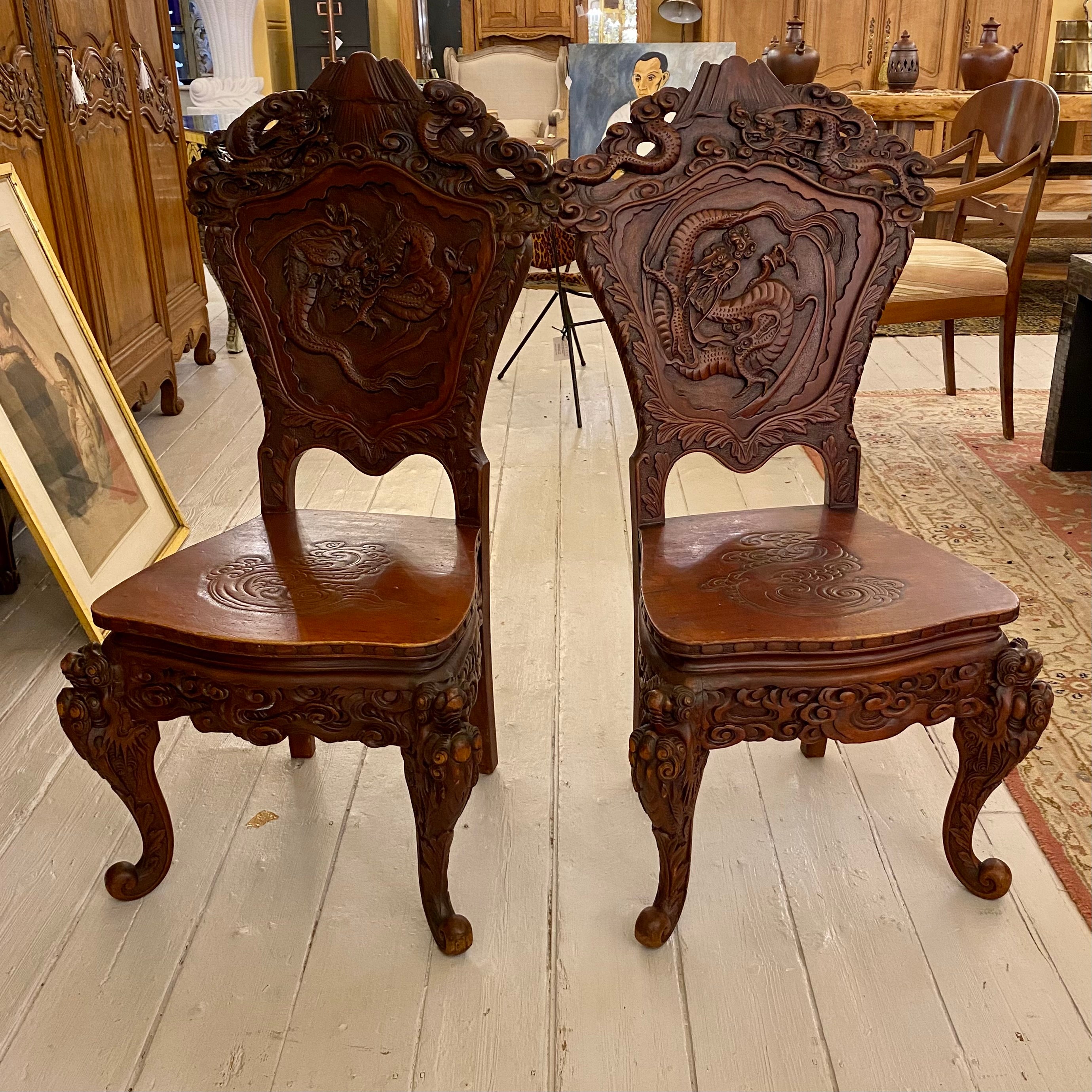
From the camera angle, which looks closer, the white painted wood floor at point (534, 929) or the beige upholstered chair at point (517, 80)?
the white painted wood floor at point (534, 929)

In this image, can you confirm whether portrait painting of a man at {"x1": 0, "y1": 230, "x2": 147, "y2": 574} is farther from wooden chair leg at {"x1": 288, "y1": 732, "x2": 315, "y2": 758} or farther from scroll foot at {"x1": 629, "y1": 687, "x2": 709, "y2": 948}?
scroll foot at {"x1": 629, "y1": 687, "x2": 709, "y2": 948}

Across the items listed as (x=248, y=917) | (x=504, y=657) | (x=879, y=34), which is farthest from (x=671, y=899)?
(x=879, y=34)

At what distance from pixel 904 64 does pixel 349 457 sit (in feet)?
19.8

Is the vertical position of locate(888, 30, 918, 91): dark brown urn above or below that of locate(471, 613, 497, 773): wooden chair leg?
above

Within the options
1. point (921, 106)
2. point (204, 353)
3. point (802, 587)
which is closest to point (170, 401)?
point (204, 353)

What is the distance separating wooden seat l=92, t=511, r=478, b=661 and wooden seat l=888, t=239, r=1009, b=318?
2150 mm

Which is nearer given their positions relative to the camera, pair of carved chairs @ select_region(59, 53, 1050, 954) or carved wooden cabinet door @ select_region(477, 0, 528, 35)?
pair of carved chairs @ select_region(59, 53, 1050, 954)

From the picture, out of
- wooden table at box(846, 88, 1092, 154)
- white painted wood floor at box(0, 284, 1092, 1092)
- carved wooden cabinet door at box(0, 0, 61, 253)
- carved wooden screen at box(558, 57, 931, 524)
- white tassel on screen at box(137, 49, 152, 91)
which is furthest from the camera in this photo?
wooden table at box(846, 88, 1092, 154)

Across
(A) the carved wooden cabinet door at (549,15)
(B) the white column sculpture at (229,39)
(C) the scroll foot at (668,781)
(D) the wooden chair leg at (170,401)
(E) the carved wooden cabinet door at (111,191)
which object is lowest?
(D) the wooden chair leg at (170,401)

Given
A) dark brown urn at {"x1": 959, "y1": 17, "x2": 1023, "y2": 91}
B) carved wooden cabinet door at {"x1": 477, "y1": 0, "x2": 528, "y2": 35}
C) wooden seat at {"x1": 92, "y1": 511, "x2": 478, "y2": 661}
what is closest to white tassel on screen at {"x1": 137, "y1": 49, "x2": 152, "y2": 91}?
wooden seat at {"x1": 92, "y1": 511, "x2": 478, "y2": 661}

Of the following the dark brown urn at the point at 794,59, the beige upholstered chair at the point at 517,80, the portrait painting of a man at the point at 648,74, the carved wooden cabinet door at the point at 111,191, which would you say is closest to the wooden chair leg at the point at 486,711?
the carved wooden cabinet door at the point at 111,191

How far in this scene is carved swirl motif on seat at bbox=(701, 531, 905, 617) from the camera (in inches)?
53.6

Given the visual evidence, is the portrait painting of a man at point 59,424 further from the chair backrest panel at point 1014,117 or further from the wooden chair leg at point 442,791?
the chair backrest panel at point 1014,117

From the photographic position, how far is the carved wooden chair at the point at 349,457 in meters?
1.31
